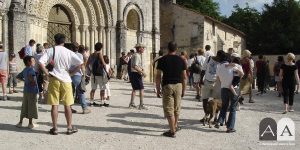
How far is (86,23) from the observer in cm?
2177

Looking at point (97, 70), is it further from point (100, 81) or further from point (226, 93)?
point (226, 93)

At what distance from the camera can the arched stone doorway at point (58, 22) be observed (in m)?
20.2

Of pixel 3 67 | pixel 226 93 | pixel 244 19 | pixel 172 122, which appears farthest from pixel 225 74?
pixel 244 19

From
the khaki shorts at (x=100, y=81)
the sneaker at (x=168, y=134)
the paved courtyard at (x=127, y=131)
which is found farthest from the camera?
the khaki shorts at (x=100, y=81)

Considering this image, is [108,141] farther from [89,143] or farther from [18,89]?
[18,89]

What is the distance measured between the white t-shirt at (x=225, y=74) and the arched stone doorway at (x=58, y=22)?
12521 millimetres

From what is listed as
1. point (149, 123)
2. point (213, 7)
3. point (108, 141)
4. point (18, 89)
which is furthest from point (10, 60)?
point (213, 7)

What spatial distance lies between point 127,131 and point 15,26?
392 inches

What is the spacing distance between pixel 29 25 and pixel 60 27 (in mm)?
3205

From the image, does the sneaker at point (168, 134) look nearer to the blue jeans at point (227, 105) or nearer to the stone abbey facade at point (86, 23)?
the blue jeans at point (227, 105)

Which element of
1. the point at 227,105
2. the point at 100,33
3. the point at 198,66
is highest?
the point at 100,33

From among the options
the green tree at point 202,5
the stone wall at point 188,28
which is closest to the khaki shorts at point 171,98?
the stone wall at point 188,28

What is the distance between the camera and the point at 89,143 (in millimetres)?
7703

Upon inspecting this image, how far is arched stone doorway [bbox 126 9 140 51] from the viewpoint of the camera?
24812 millimetres
